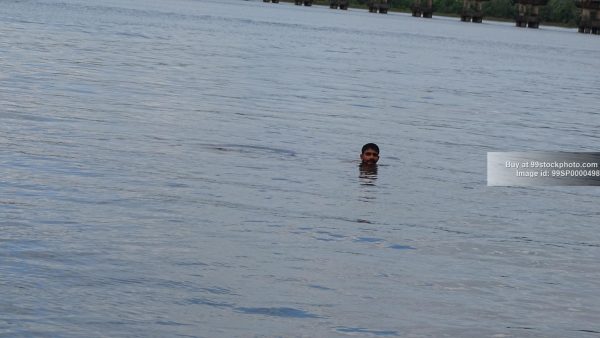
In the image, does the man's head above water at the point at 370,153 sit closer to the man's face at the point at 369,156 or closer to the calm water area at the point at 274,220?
the man's face at the point at 369,156

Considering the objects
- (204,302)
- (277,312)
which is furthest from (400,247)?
(204,302)

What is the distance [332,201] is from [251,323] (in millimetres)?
6702

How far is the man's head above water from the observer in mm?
20641

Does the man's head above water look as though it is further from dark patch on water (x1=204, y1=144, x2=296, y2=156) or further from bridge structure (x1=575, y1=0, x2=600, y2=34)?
bridge structure (x1=575, y1=0, x2=600, y2=34)

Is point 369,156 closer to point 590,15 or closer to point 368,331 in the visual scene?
point 368,331

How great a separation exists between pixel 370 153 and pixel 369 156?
0.21 feet

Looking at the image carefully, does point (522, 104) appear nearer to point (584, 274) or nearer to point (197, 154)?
point (197, 154)

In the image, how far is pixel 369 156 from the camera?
20.8 m

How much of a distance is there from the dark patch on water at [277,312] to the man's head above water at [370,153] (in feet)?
30.6

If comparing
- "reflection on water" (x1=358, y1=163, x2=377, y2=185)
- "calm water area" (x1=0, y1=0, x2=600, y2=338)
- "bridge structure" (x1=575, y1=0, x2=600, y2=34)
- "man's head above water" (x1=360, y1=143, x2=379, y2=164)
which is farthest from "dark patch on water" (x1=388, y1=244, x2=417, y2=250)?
"bridge structure" (x1=575, y1=0, x2=600, y2=34)

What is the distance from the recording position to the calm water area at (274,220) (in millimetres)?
11312

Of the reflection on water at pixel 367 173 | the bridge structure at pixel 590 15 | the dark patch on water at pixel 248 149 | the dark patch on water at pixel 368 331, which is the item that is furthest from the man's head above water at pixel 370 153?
the bridge structure at pixel 590 15

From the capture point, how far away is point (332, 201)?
57.4 ft

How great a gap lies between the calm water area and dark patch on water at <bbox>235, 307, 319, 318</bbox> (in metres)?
0.03
